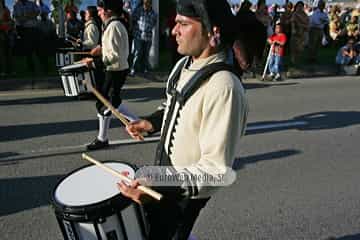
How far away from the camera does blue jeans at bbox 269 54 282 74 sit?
36.8ft

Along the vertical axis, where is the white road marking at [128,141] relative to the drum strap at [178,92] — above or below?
below

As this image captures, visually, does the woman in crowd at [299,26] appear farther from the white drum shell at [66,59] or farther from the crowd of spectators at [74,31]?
the white drum shell at [66,59]

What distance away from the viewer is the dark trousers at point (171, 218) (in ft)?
6.73

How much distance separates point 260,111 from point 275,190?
3.43 metres

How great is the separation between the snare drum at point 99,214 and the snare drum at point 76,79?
285 cm

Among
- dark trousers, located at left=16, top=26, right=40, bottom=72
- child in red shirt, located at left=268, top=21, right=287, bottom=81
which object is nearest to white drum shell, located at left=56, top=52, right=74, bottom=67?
dark trousers, located at left=16, top=26, right=40, bottom=72

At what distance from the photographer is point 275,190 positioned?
14.7 ft

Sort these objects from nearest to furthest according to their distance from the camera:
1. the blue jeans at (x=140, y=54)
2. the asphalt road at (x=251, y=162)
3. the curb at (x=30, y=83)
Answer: the asphalt road at (x=251, y=162) → the curb at (x=30, y=83) → the blue jeans at (x=140, y=54)

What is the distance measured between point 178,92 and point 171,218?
591mm

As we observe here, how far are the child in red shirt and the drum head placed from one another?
944 centimetres

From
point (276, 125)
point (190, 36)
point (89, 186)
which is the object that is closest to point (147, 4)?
point (276, 125)

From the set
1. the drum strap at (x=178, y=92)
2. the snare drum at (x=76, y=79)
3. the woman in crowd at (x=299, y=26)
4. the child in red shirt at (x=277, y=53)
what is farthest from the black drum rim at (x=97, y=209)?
the woman in crowd at (x=299, y=26)

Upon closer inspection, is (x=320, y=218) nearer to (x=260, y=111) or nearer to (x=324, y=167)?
(x=324, y=167)

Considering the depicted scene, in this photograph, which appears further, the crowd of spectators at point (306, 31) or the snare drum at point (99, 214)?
the crowd of spectators at point (306, 31)
